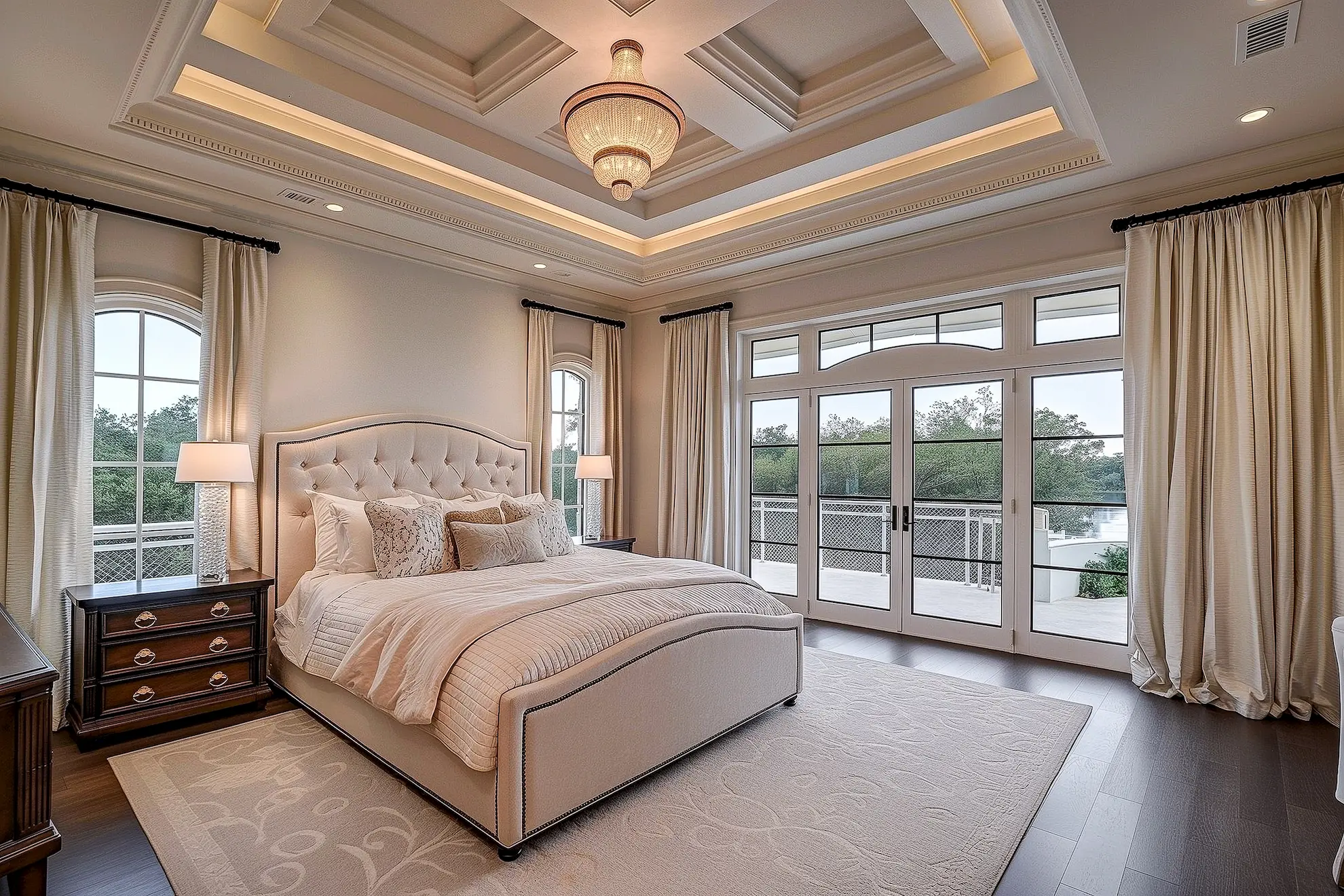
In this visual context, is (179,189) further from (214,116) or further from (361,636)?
(361,636)

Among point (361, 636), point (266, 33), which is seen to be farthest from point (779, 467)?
point (266, 33)

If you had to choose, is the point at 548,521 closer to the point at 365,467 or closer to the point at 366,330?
the point at 365,467

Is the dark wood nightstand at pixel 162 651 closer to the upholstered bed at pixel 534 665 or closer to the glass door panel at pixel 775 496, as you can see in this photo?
the upholstered bed at pixel 534 665

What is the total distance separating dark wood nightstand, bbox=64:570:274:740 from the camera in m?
3.04

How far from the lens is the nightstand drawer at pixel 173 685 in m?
3.08

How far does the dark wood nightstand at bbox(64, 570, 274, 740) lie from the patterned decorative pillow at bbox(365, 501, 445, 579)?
1.97 ft

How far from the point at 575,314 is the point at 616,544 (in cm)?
198

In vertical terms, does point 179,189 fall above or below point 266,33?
below

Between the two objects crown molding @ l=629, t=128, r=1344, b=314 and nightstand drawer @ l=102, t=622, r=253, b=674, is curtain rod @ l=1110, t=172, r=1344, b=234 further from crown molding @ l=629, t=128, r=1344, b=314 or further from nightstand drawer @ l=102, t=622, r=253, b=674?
nightstand drawer @ l=102, t=622, r=253, b=674

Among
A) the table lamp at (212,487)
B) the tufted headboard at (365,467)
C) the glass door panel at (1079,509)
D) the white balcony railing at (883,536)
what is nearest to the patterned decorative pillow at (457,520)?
the tufted headboard at (365,467)

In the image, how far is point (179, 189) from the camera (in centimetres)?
365

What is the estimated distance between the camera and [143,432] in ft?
12.1

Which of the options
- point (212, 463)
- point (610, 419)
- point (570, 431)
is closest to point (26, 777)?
point (212, 463)

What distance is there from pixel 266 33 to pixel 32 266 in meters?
1.58
